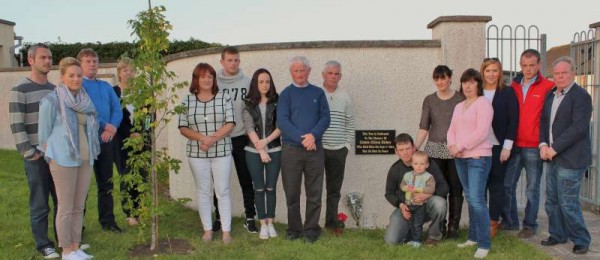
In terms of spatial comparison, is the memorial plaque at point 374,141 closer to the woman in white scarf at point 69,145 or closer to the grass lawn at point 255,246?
the grass lawn at point 255,246

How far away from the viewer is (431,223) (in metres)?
5.09

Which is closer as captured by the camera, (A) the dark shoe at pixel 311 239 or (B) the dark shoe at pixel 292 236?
(A) the dark shoe at pixel 311 239

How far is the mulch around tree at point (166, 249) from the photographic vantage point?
477 centimetres

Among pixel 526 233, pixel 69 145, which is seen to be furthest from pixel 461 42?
pixel 69 145

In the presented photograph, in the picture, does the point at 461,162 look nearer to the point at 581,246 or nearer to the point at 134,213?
the point at 581,246

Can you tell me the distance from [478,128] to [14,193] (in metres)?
6.87

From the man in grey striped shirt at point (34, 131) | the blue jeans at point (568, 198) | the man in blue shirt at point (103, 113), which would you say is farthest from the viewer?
the man in blue shirt at point (103, 113)

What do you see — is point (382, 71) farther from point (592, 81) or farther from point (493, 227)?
point (592, 81)

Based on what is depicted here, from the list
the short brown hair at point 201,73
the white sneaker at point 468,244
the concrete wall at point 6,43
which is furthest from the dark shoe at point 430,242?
the concrete wall at point 6,43

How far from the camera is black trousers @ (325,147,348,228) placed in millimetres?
5367

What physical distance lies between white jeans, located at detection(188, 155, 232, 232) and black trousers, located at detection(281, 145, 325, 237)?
584 millimetres

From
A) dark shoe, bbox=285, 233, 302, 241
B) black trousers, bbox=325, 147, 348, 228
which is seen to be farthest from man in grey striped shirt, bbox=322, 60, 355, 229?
dark shoe, bbox=285, 233, 302, 241

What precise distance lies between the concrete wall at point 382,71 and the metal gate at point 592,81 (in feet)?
6.12

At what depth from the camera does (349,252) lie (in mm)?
4766
